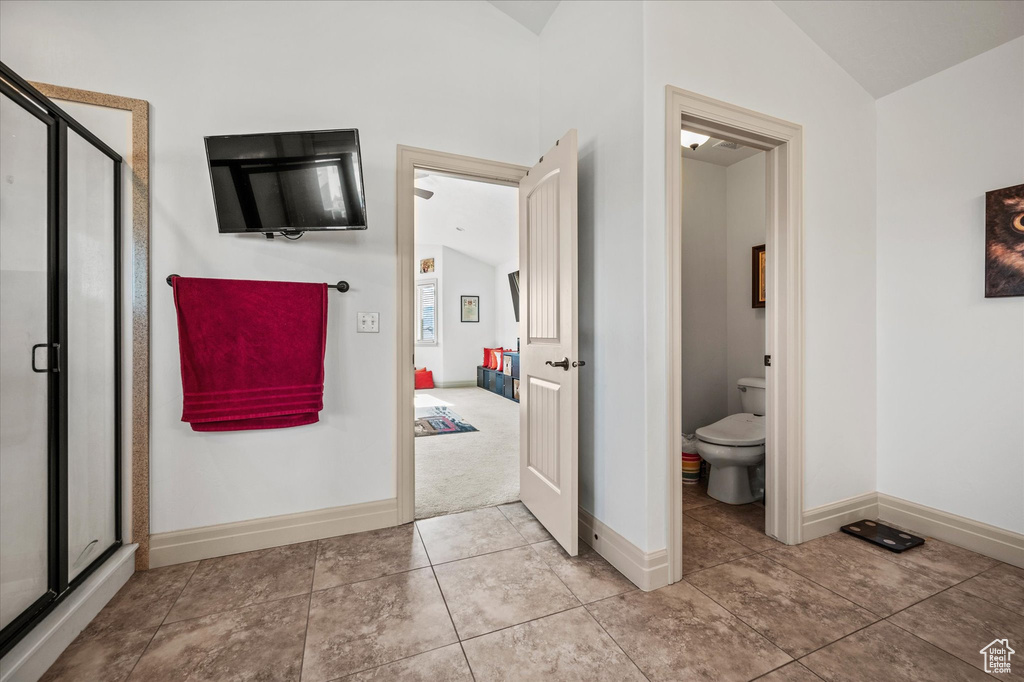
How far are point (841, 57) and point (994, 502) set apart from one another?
234cm

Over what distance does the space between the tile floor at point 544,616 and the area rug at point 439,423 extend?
245 cm

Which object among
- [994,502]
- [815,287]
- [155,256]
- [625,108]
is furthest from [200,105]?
[994,502]

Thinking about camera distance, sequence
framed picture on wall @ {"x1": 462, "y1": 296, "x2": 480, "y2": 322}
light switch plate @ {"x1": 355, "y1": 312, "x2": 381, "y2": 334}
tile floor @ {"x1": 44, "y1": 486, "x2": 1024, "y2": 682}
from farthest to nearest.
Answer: framed picture on wall @ {"x1": 462, "y1": 296, "x2": 480, "y2": 322}
light switch plate @ {"x1": 355, "y1": 312, "x2": 381, "y2": 334}
tile floor @ {"x1": 44, "y1": 486, "x2": 1024, "y2": 682}

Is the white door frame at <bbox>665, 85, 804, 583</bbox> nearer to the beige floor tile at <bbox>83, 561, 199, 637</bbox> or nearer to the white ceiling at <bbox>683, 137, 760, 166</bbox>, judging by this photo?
the white ceiling at <bbox>683, 137, 760, 166</bbox>

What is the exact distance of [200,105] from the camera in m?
2.07

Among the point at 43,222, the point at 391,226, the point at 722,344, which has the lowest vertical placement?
the point at 722,344

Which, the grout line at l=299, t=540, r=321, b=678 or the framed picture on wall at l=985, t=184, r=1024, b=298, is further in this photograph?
the framed picture on wall at l=985, t=184, r=1024, b=298

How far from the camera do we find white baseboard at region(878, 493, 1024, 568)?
1957 mm

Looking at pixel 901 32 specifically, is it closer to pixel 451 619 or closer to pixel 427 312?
pixel 451 619

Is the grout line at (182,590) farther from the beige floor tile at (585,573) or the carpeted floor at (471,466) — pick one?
the beige floor tile at (585,573)

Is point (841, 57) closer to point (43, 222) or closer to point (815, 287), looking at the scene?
point (815, 287)

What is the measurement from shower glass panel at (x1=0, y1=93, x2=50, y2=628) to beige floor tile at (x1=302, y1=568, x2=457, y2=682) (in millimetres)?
898

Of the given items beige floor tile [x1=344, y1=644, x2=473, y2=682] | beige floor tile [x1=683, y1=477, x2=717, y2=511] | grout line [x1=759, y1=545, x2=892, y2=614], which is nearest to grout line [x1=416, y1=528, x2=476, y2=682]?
beige floor tile [x1=344, y1=644, x2=473, y2=682]

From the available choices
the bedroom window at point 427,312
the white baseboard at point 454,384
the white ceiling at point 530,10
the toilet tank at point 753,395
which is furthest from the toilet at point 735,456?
the bedroom window at point 427,312
